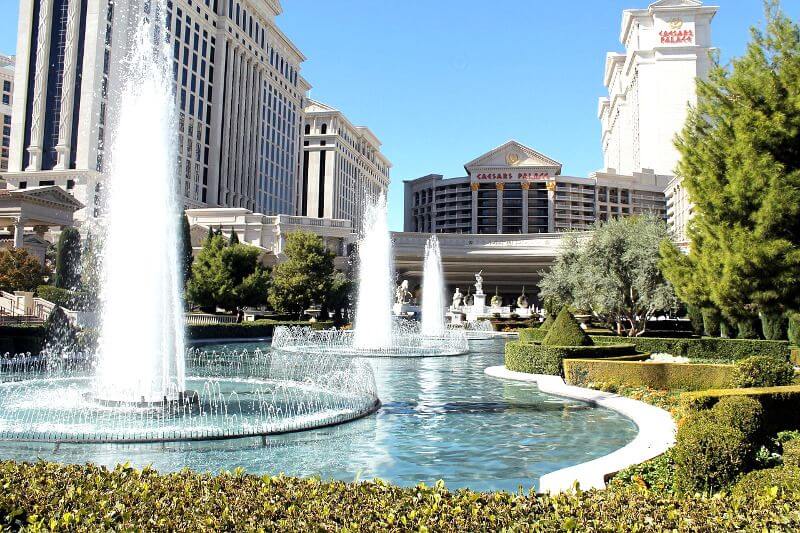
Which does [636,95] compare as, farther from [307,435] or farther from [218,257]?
[307,435]

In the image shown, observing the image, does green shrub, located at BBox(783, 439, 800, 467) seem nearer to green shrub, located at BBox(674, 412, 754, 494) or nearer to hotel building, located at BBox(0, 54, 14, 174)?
green shrub, located at BBox(674, 412, 754, 494)

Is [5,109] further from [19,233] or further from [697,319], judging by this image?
[697,319]

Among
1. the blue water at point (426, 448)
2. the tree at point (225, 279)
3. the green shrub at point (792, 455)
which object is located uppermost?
the tree at point (225, 279)

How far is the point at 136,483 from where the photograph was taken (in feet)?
17.4

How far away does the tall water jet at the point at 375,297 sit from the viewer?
32094mm

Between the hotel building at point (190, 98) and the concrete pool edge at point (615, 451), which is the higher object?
the hotel building at point (190, 98)

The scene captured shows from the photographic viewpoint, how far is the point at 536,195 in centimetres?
12625

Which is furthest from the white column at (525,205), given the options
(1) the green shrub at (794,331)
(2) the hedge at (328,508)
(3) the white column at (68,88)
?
(2) the hedge at (328,508)

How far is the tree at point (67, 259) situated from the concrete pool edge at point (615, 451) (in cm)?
3398

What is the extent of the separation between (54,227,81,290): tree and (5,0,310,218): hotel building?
2763cm

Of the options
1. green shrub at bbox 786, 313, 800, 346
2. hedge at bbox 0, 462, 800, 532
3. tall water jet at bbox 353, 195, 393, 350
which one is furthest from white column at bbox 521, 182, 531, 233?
hedge at bbox 0, 462, 800, 532

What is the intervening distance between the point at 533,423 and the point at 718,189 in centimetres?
982

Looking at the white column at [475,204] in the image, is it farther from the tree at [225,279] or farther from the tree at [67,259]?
the tree at [67,259]

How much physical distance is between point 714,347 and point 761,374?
42.2 feet
